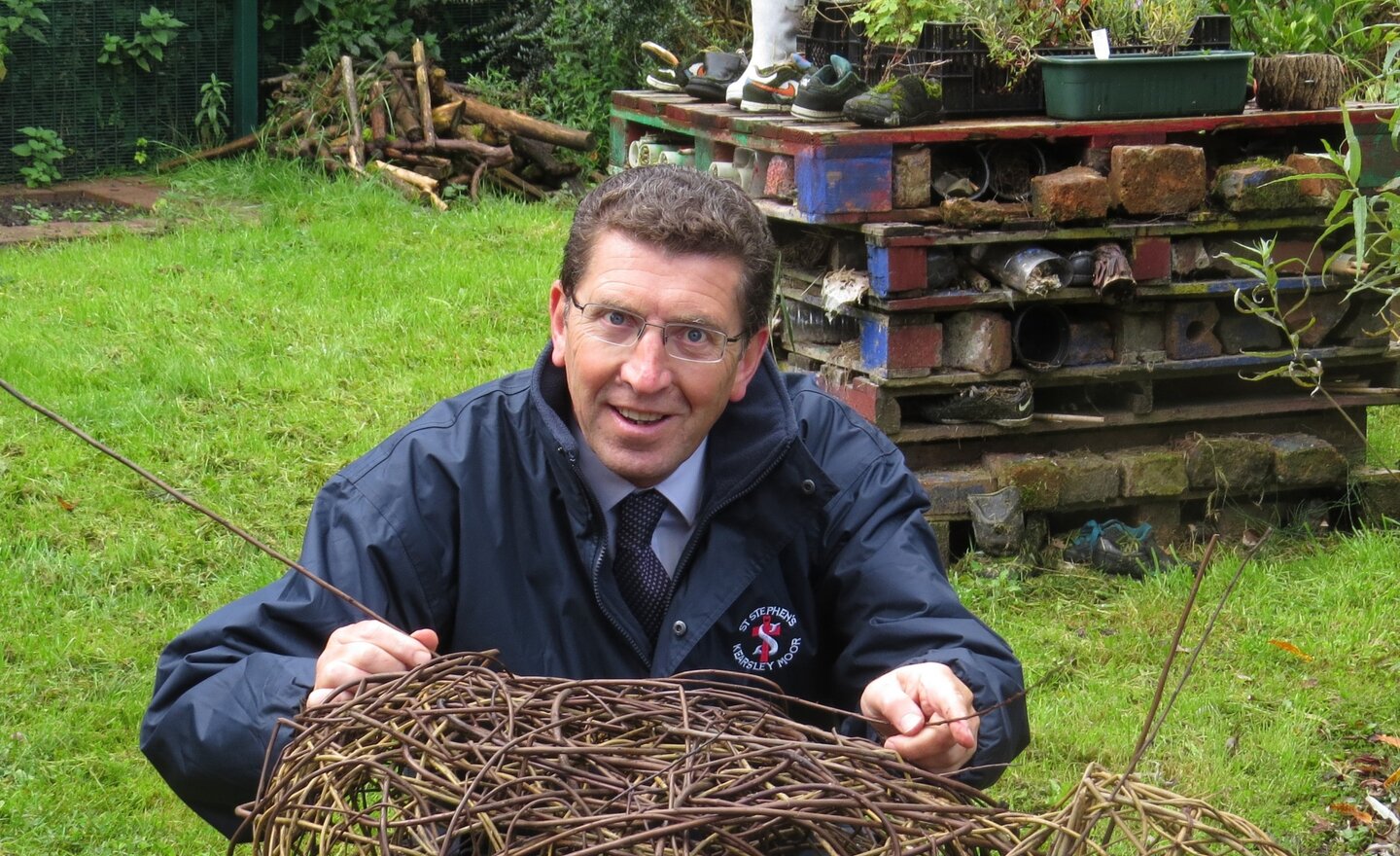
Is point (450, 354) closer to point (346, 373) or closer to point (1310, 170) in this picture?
point (346, 373)

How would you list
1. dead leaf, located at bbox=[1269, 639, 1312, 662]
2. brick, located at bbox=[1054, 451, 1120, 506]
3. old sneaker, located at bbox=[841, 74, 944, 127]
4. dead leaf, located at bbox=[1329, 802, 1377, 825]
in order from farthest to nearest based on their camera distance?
brick, located at bbox=[1054, 451, 1120, 506] → old sneaker, located at bbox=[841, 74, 944, 127] → dead leaf, located at bbox=[1269, 639, 1312, 662] → dead leaf, located at bbox=[1329, 802, 1377, 825]

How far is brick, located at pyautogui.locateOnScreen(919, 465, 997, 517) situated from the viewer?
4.91m

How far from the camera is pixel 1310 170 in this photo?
4.83 m

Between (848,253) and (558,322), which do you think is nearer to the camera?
(558,322)

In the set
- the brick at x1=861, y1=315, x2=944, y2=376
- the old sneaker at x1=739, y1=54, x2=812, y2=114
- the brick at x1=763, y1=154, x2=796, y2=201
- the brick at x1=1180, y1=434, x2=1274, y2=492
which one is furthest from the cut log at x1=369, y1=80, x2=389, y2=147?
the brick at x1=1180, y1=434, x2=1274, y2=492

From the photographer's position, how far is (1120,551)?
4973 mm

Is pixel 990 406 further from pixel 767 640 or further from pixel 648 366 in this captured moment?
pixel 648 366

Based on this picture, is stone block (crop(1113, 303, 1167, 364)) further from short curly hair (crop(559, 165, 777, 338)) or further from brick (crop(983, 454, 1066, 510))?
short curly hair (crop(559, 165, 777, 338))

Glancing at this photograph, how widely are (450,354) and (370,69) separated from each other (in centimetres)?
418

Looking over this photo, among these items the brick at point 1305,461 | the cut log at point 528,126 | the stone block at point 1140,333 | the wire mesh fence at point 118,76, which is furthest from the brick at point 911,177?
the wire mesh fence at point 118,76

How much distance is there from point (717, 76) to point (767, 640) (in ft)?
11.4

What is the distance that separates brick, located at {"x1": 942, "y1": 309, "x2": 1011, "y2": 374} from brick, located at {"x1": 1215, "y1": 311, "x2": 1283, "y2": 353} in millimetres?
765

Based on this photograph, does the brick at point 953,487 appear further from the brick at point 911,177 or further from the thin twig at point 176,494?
the thin twig at point 176,494

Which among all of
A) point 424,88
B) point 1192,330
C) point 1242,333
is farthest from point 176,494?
point 424,88
